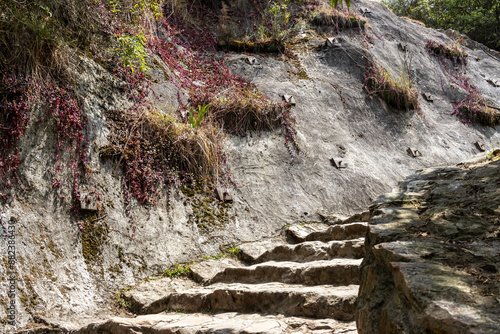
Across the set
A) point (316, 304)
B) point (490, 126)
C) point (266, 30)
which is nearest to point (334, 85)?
point (266, 30)

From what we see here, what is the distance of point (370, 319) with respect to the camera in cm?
137

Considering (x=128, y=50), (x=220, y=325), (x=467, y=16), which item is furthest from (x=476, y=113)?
(x=220, y=325)

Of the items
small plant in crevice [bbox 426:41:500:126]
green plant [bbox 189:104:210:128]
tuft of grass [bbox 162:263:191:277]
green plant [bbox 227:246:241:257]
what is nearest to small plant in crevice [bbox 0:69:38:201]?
tuft of grass [bbox 162:263:191:277]

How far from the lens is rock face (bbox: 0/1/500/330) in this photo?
2.87 meters

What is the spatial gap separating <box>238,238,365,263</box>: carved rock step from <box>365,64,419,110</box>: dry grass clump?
409 centimetres

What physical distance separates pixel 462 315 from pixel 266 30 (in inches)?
270

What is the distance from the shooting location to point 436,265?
4.39ft

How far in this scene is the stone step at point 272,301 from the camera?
2004mm

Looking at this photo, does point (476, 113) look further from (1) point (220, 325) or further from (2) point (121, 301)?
(2) point (121, 301)

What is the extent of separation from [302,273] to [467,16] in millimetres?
12175

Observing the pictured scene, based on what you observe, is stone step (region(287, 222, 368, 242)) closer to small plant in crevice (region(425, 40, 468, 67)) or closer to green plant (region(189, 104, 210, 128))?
green plant (region(189, 104, 210, 128))

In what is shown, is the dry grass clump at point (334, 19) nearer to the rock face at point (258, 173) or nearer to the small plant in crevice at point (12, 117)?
the rock face at point (258, 173)

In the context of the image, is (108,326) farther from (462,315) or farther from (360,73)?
(360,73)

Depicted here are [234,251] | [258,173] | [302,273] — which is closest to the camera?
[302,273]
